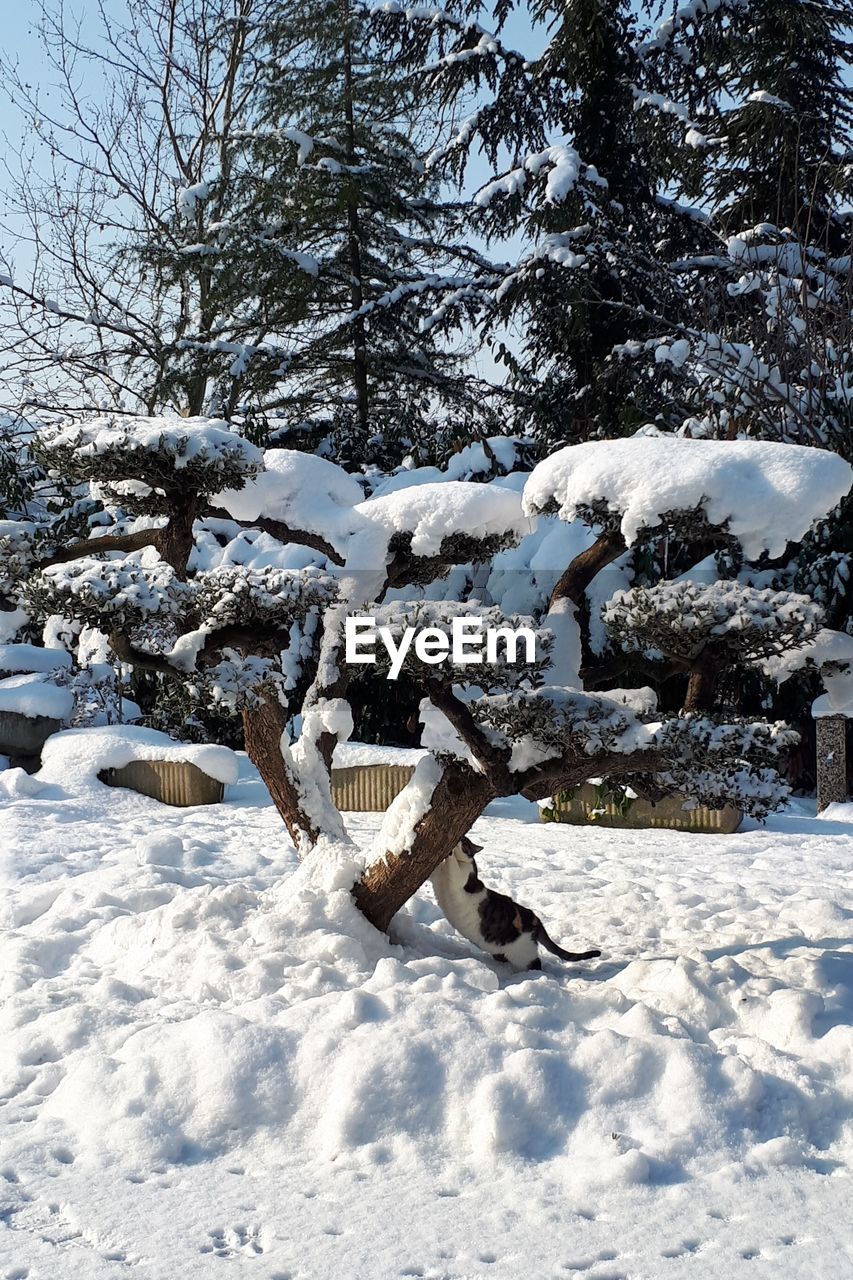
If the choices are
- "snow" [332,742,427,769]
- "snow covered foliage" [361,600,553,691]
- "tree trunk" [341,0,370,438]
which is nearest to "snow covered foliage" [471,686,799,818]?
"snow covered foliage" [361,600,553,691]

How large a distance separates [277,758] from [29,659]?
589 centimetres

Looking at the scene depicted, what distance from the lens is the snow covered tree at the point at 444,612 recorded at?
11.7ft

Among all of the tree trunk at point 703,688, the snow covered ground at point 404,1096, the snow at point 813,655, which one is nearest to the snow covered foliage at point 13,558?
the snow covered ground at point 404,1096

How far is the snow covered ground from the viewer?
2408 mm

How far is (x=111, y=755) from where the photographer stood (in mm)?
7941

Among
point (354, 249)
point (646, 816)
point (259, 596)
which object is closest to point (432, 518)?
point (259, 596)

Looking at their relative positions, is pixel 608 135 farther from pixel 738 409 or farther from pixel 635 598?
pixel 635 598

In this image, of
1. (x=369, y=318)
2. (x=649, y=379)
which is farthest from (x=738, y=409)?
(x=369, y=318)

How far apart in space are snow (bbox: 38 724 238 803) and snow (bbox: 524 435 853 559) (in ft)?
15.2

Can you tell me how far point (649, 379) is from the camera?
11344 millimetres

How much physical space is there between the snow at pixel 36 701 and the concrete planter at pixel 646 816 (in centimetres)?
402

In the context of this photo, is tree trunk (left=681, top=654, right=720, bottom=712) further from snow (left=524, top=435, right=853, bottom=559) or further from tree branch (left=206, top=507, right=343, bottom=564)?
tree branch (left=206, top=507, right=343, bottom=564)

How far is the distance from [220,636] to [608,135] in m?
10.3

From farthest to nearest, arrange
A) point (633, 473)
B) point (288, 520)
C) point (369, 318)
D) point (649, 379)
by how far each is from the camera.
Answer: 1. point (369, 318)
2. point (649, 379)
3. point (288, 520)
4. point (633, 473)
